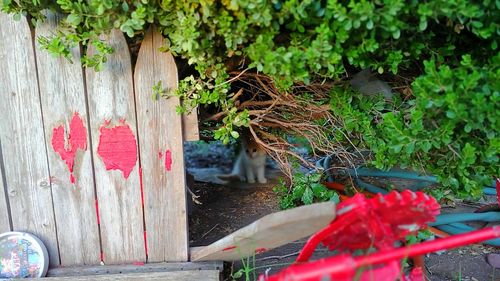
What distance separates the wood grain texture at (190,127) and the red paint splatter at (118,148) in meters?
0.23

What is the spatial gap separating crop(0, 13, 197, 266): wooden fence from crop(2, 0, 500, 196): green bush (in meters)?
0.13

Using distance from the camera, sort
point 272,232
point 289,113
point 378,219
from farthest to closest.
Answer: point 289,113 → point 272,232 → point 378,219

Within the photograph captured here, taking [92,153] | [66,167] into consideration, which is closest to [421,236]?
[92,153]

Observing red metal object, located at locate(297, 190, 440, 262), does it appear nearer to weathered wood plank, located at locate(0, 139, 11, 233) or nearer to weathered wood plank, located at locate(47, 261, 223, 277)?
weathered wood plank, located at locate(47, 261, 223, 277)

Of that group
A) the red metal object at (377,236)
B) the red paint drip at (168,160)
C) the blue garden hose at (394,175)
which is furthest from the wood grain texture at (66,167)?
the blue garden hose at (394,175)

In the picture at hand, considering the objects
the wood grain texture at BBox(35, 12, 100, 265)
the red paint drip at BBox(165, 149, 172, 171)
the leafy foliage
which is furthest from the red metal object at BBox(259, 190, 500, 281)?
the wood grain texture at BBox(35, 12, 100, 265)

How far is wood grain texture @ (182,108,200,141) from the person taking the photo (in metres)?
1.88

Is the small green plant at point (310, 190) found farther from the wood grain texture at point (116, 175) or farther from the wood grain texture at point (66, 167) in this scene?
the wood grain texture at point (66, 167)

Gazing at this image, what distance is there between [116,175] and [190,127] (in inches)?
15.6

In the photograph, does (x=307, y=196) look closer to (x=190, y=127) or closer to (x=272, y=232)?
(x=190, y=127)

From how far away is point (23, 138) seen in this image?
1.88 meters

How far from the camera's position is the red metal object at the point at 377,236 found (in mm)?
1073

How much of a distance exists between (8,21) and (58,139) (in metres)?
0.53

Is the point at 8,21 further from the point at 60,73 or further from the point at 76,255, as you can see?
the point at 76,255
